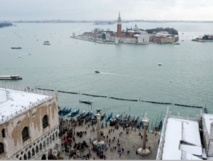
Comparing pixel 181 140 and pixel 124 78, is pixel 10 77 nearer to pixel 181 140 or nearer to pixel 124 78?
pixel 124 78

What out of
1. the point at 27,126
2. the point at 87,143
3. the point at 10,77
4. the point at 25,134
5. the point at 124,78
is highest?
the point at 27,126

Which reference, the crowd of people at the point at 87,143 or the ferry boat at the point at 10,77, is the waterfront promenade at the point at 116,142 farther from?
the ferry boat at the point at 10,77

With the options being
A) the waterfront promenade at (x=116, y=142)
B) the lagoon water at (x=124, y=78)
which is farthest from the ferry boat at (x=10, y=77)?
the waterfront promenade at (x=116, y=142)

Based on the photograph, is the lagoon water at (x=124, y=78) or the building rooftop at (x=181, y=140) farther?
the lagoon water at (x=124, y=78)

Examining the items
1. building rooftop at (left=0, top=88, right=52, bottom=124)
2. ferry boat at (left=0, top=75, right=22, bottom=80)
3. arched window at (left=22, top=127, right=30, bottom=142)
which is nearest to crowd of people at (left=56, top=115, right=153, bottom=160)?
arched window at (left=22, top=127, right=30, bottom=142)

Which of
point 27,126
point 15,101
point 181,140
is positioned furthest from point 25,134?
point 181,140

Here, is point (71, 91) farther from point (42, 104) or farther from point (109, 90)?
point (42, 104)
